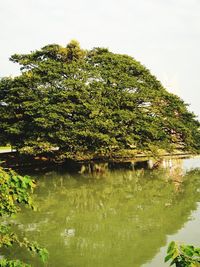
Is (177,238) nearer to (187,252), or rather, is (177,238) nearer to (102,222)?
(102,222)

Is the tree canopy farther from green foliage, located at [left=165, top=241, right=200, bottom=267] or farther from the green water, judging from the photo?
green foliage, located at [left=165, top=241, right=200, bottom=267]

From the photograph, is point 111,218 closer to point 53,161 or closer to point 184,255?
point 184,255

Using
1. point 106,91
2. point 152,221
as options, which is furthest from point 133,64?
point 152,221

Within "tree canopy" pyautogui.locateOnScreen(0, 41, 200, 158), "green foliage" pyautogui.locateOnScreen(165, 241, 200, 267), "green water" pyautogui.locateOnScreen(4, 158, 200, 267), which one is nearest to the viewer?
"green foliage" pyautogui.locateOnScreen(165, 241, 200, 267)

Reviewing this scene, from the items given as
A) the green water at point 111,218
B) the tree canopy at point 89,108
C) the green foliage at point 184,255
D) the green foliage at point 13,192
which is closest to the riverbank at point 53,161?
the tree canopy at point 89,108

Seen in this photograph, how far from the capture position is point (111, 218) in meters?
17.4

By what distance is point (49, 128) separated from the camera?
3164cm

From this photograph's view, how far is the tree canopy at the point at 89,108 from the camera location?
104 feet

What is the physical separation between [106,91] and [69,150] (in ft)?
19.0

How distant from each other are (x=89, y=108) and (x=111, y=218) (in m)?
15.2

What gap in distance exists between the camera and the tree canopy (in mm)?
31719

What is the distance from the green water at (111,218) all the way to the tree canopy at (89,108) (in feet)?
12.1

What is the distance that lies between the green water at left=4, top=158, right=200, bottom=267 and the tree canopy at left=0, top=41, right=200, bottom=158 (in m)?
3.70

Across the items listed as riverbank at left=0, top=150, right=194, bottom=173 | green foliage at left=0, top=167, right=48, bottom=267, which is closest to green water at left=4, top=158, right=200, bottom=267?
green foliage at left=0, top=167, right=48, bottom=267
